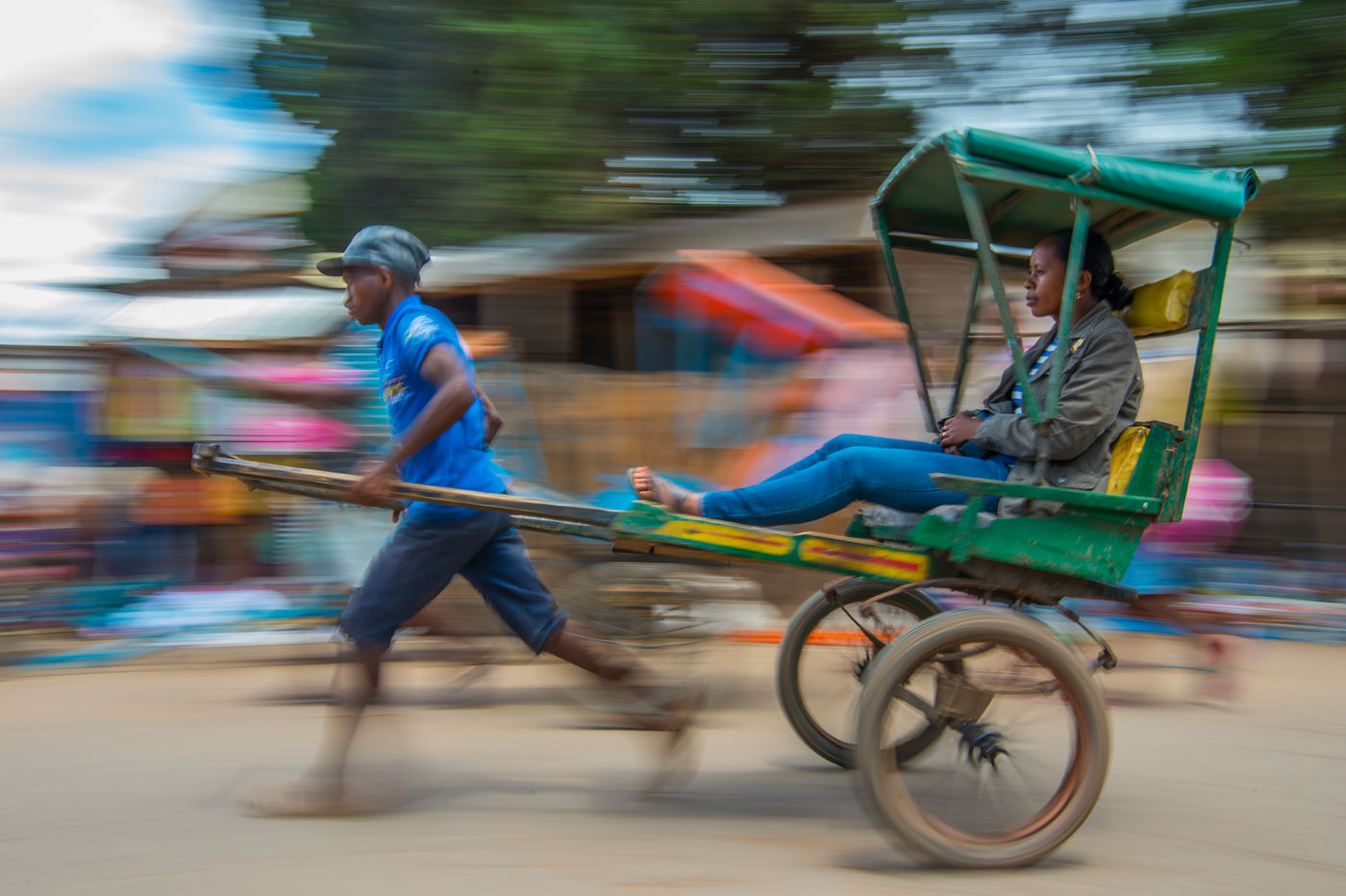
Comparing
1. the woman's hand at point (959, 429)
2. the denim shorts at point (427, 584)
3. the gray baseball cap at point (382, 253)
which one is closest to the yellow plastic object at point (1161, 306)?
the woman's hand at point (959, 429)

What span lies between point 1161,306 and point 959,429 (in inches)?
28.6

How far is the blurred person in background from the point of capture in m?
3.00

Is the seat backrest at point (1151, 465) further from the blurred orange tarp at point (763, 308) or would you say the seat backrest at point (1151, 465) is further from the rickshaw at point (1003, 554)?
the blurred orange tarp at point (763, 308)

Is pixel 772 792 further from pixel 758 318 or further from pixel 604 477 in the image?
pixel 758 318

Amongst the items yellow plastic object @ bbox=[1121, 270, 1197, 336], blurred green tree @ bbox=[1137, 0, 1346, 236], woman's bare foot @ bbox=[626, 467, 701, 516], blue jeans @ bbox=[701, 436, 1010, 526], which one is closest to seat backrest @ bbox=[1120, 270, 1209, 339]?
yellow plastic object @ bbox=[1121, 270, 1197, 336]

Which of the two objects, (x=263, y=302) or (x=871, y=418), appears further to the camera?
(x=263, y=302)

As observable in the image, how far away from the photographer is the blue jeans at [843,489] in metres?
2.99

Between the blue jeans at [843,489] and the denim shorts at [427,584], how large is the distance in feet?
2.09

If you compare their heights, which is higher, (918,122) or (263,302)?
(918,122)

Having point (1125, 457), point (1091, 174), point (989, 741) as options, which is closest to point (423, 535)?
point (989, 741)

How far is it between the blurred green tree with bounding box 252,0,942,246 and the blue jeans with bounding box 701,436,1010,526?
4359 millimetres

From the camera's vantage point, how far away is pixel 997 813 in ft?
9.79

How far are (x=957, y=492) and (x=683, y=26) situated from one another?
515 centimetres

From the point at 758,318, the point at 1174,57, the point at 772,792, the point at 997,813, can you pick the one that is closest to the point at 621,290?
the point at 758,318
